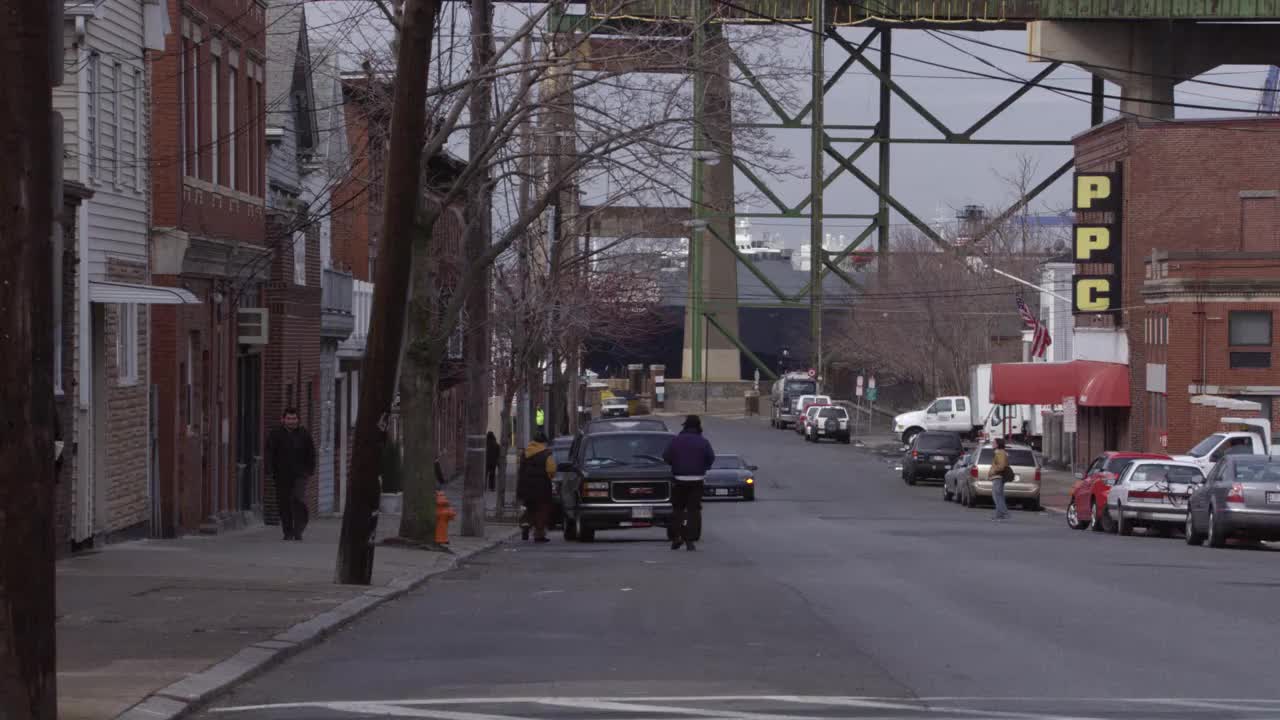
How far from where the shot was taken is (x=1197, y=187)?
5712 cm

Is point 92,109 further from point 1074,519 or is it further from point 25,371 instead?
point 1074,519

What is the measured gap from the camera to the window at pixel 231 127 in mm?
29297

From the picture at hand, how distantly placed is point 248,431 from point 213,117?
20.6 feet

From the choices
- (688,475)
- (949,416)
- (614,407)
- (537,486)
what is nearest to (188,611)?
(688,475)

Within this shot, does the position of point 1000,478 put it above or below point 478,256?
below

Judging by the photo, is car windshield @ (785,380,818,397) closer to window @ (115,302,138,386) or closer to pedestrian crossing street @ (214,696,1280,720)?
window @ (115,302,138,386)

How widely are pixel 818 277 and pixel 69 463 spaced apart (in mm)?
64993

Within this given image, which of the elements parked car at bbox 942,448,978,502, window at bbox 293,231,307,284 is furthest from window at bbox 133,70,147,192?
parked car at bbox 942,448,978,502

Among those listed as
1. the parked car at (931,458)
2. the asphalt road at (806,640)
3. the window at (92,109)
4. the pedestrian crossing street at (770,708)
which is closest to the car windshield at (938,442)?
the parked car at (931,458)

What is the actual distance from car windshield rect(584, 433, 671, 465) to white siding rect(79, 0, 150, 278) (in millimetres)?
7746

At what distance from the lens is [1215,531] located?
29.1 m

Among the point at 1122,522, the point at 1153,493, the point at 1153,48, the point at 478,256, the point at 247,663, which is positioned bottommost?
the point at 1122,522

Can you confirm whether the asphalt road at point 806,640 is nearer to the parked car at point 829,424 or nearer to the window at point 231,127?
the window at point 231,127

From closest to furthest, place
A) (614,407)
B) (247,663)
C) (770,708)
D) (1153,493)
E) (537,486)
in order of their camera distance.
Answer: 1. (770,708)
2. (247,663)
3. (537,486)
4. (1153,493)
5. (614,407)
